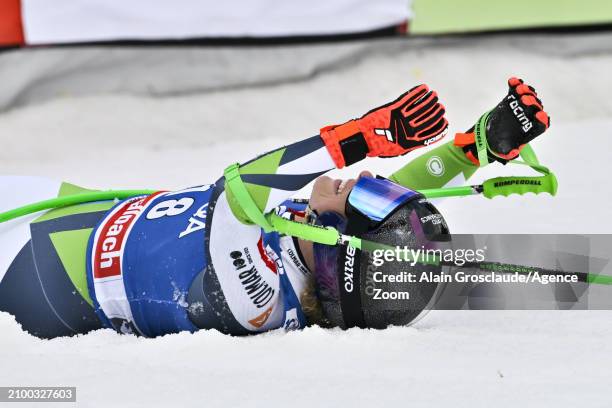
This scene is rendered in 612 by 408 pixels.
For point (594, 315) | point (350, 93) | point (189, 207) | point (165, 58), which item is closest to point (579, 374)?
point (594, 315)

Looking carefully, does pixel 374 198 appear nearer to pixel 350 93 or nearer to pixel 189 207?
pixel 189 207

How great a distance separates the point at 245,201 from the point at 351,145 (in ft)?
0.88

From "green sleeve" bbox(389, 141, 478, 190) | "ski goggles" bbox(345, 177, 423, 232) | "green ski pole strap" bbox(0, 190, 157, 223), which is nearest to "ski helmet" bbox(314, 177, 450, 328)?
"ski goggles" bbox(345, 177, 423, 232)

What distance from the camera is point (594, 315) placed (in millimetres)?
2256

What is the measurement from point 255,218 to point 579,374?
2.58 feet

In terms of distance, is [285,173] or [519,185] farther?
[519,185]

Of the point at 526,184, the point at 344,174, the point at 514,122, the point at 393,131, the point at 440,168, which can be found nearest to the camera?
the point at 393,131

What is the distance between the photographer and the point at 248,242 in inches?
90.4

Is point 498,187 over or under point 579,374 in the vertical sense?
over

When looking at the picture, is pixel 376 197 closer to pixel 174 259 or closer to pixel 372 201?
pixel 372 201

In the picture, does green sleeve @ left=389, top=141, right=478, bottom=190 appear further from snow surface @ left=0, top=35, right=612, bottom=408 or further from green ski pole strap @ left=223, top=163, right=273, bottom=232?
green ski pole strap @ left=223, top=163, right=273, bottom=232

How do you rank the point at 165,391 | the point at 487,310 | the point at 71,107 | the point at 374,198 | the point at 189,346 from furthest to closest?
1. the point at 71,107
2. the point at 487,310
3. the point at 374,198
4. the point at 189,346
5. the point at 165,391

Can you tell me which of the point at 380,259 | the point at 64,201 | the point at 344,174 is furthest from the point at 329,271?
the point at 344,174

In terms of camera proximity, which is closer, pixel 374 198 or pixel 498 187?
pixel 374 198
